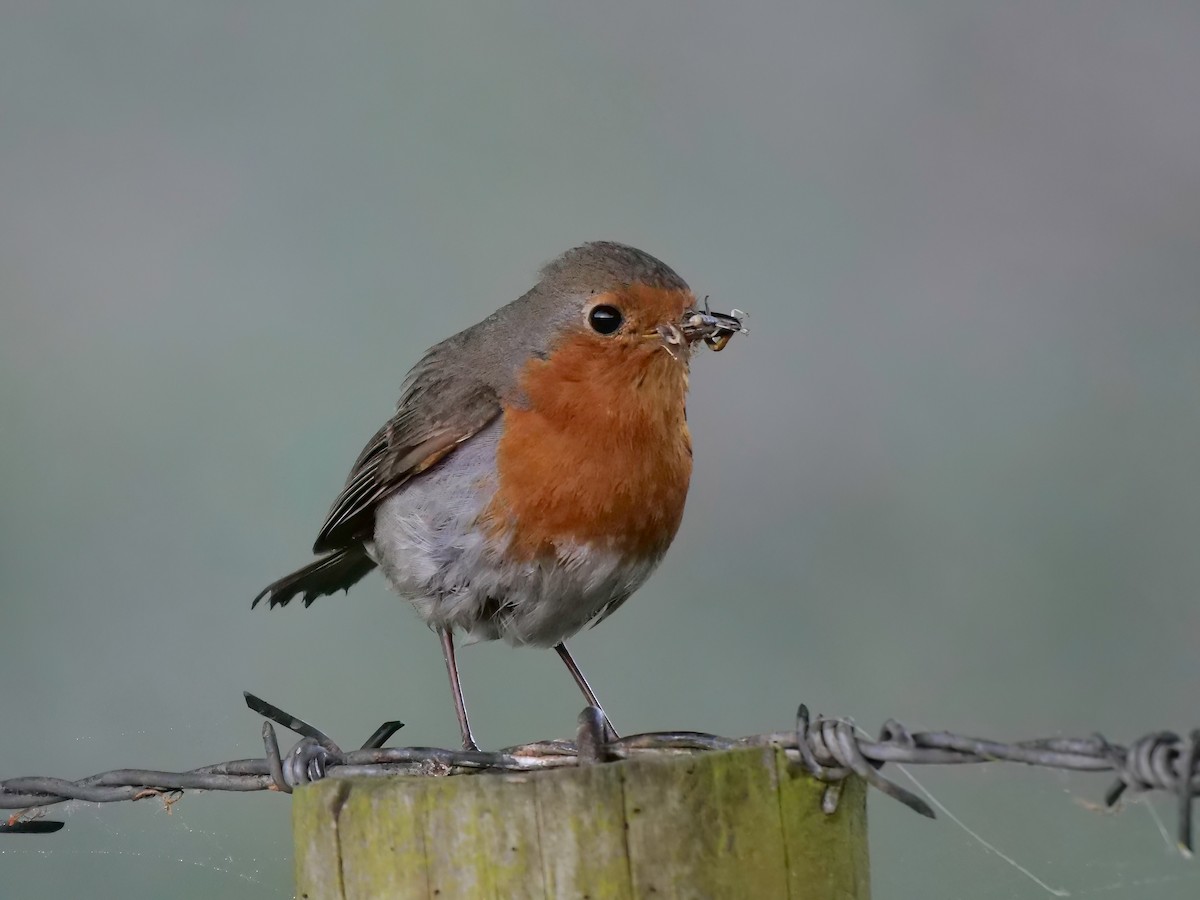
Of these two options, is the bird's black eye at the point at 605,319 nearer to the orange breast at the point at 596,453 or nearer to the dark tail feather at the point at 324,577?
the orange breast at the point at 596,453

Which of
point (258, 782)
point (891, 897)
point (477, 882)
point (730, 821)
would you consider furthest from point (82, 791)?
point (891, 897)

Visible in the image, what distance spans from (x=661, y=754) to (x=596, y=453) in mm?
849

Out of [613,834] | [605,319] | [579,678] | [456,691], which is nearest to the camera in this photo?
[613,834]

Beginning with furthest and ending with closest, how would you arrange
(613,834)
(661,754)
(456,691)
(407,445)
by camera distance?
(456,691) < (407,445) < (661,754) < (613,834)

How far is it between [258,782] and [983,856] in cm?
95

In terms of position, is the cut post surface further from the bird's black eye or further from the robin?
the bird's black eye

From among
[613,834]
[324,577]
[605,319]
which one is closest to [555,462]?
[605,319]

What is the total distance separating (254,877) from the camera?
2.18 metres

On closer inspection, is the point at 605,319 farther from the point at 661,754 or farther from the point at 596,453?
the point at 661,754

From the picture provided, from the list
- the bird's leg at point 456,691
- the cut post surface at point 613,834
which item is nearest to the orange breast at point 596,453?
the bird's leg at point 456,691

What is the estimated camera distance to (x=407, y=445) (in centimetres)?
273

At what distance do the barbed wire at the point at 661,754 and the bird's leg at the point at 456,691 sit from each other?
72 centimetres

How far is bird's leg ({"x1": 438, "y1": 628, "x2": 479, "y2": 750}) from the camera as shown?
9.05 feet

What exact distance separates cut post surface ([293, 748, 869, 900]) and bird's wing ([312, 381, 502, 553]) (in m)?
1.22
